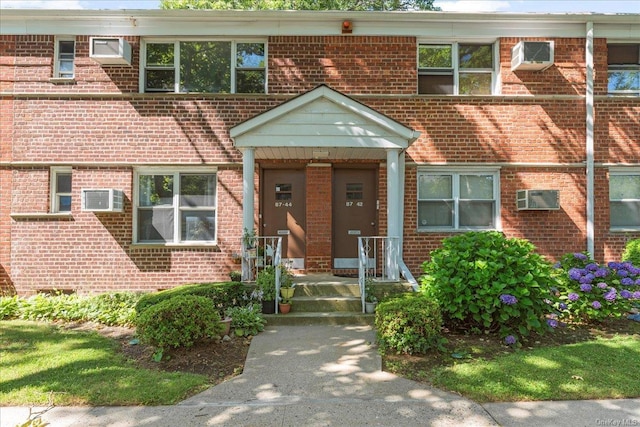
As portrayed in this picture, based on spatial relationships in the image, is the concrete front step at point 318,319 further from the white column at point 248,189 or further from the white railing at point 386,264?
the white column at point 248,189

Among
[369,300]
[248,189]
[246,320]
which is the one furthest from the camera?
[248,189]

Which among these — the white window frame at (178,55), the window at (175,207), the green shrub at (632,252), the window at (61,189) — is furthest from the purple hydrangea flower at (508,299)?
the window at (61,189)

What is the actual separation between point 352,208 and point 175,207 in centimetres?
391

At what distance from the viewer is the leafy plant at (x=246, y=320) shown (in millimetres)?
5773

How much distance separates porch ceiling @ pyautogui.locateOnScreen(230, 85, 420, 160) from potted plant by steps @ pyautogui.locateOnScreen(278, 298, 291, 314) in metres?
2.74

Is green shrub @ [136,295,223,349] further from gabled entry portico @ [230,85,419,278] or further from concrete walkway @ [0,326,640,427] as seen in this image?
gabled entry portico @ [230,85,419,278]

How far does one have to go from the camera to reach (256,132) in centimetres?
689

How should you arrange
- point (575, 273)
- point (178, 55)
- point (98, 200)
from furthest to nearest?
1. point (178, 55)
2. point (98, 200)
3. point (575, 273)

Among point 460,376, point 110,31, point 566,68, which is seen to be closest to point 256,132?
point 110,31

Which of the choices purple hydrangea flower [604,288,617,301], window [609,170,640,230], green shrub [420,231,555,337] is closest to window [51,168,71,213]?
green shrub [420,231,555,337]

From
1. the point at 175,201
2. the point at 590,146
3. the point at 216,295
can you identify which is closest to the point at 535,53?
the point at 590,146

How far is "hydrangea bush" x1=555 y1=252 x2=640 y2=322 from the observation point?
5.81 m

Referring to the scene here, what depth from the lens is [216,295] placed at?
623cm

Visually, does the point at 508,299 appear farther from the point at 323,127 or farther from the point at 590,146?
the point at 590,146
